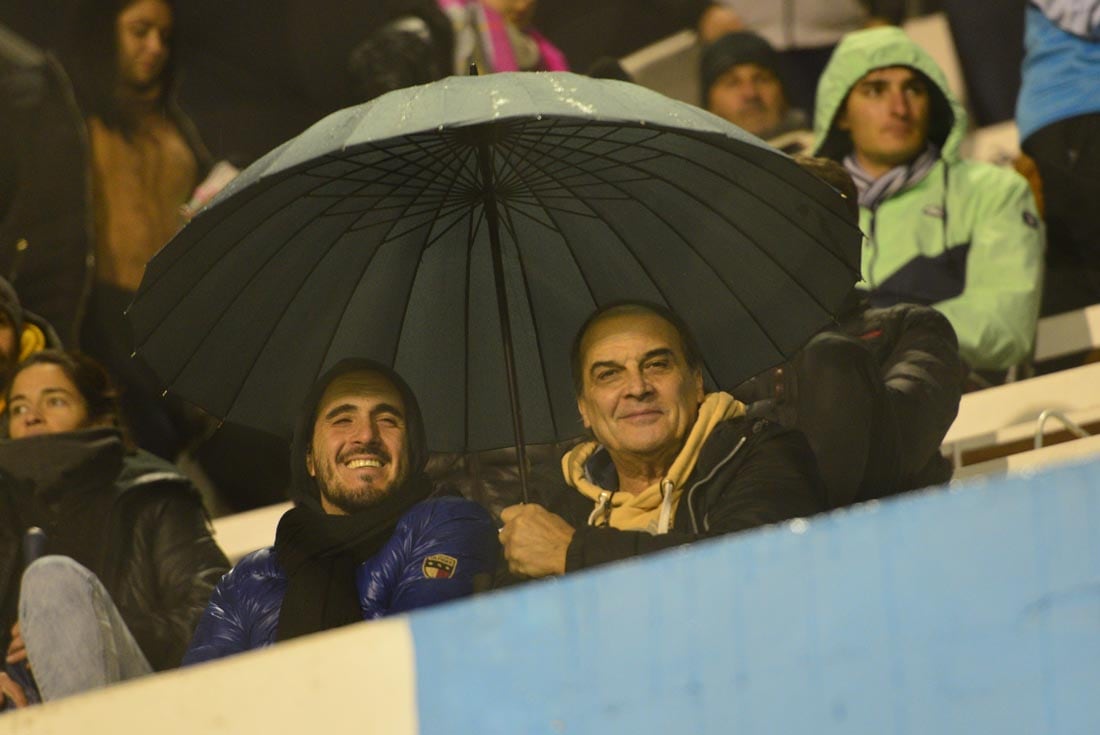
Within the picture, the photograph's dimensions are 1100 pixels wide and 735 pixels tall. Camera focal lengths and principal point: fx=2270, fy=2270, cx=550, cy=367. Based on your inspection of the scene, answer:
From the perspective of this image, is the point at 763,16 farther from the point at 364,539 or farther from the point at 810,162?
the point at 364,539

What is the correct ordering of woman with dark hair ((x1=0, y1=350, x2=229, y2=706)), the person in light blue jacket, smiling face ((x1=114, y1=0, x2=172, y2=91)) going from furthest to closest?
1. smiling face ((x1=114, y1=0, x2=172, y2=91))
2. the person in light blue jacket
3. woman with dark hair ((x1=0, y1=350, x2=229, y2=706))

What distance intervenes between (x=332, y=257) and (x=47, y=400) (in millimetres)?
1183

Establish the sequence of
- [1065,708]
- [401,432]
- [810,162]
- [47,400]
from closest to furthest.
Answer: [1065,708] < [401,432] < [810,162] < [47,400]

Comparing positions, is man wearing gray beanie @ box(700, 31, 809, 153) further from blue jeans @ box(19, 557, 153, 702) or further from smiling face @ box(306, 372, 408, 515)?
blue jeans @ box(19, 557, 153, 702)

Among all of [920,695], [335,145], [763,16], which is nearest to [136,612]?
[335,145]

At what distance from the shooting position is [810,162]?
15.8ft

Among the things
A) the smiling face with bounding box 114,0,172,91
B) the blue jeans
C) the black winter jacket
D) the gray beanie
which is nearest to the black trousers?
the gray beanie

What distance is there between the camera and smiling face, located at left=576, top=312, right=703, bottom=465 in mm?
4047

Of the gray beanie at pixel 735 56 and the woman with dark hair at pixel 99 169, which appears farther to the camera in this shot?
the woman with dark hair at pixel 99 169

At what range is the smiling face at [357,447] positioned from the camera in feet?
13.8

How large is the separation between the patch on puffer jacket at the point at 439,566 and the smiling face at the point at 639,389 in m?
0.35

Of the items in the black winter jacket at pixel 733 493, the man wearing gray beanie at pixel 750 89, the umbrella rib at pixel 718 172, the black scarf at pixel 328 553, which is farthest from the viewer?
the man wearing gray beanie at pixel 750 89

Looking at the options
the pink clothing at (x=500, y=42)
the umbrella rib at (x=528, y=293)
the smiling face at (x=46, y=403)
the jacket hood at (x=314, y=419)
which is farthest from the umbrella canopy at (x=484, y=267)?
the pink clothing at (x=500, y=42)

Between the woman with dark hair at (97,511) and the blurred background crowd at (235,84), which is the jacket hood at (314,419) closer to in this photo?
the woman with dark hair at (97,511)
